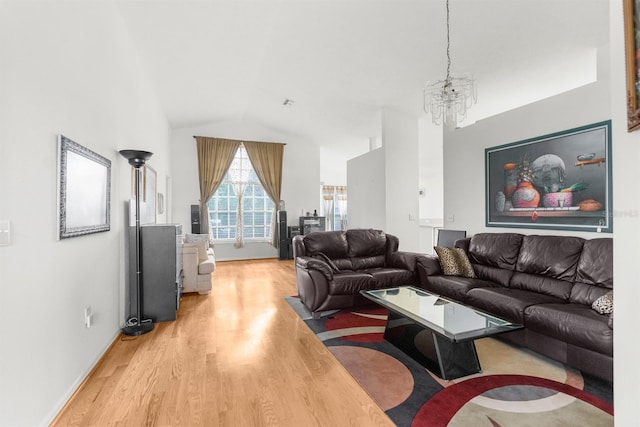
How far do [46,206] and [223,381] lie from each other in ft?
5.22

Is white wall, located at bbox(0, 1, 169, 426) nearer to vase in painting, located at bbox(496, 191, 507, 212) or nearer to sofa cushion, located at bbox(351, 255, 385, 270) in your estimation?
sofa cushion, located at bbox(351, 255, 385, 270)

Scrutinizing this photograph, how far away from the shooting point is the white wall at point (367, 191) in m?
6.05

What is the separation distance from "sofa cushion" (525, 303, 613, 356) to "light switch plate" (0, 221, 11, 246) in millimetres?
3401

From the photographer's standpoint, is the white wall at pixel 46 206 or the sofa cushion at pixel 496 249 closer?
the white wall at pixel 46 206

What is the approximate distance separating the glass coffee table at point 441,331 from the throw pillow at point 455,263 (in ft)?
3.15

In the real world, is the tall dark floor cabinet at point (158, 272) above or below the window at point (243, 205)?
below

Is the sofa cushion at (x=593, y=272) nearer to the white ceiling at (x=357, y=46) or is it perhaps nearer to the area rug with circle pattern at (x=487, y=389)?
the area rug with circle pattern at (x=487, y=389)

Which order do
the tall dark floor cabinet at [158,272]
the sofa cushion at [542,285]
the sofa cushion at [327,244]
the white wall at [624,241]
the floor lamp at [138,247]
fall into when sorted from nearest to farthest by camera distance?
the white wall at [624,241] → the sofa cushion at [542,285] → the floor lamp at [138,247] → the tall dark floor cabinet at [158,272] → the sofa cushion at [327,244]

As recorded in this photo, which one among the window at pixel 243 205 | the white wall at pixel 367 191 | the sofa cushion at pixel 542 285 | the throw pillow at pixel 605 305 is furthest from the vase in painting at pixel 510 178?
the window at pixel 243 205

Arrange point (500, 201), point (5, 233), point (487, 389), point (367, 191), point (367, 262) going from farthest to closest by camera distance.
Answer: point (367, 191) → point (367, 262) → point (500, 201) → point (487, 389) → point (5, 233)

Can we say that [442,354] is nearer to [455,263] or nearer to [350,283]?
[350,283]

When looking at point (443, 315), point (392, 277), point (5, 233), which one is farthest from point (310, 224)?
point (5, 233)

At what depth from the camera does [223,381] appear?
2260 mm

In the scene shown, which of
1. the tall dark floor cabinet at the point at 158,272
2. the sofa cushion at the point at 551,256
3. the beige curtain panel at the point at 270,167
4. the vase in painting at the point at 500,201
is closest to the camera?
the sofa cushion at the point at 551,256
